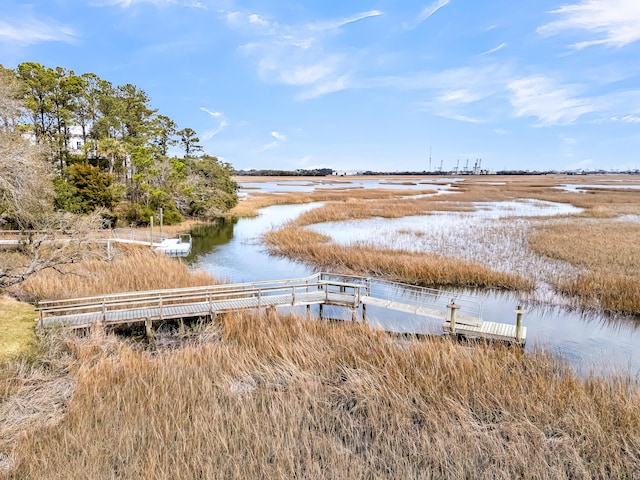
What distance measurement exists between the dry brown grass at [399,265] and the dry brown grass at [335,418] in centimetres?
862

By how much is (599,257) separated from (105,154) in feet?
121

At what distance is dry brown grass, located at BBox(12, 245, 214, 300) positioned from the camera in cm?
1470

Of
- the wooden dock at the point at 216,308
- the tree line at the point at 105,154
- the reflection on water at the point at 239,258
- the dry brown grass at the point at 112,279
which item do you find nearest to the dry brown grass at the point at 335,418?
the wooden dock at the point at 216,308

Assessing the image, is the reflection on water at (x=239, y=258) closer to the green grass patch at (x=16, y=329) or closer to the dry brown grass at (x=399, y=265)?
the dry brown grass at (x=399, y=265)

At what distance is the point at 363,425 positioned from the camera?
7379 mm

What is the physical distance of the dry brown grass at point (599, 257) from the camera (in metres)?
15.4

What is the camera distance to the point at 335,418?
24.6 feet

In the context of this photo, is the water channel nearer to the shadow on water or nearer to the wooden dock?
the wooden dock

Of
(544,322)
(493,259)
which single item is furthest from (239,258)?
(544,322)

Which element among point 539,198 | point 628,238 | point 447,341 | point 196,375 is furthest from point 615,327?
point 539,198

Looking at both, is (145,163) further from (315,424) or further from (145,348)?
(315,424)

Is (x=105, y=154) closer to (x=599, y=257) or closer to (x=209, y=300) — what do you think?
(x=209, y=300)

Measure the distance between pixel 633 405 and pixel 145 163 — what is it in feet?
118

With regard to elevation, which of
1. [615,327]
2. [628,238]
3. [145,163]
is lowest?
[615,327]
